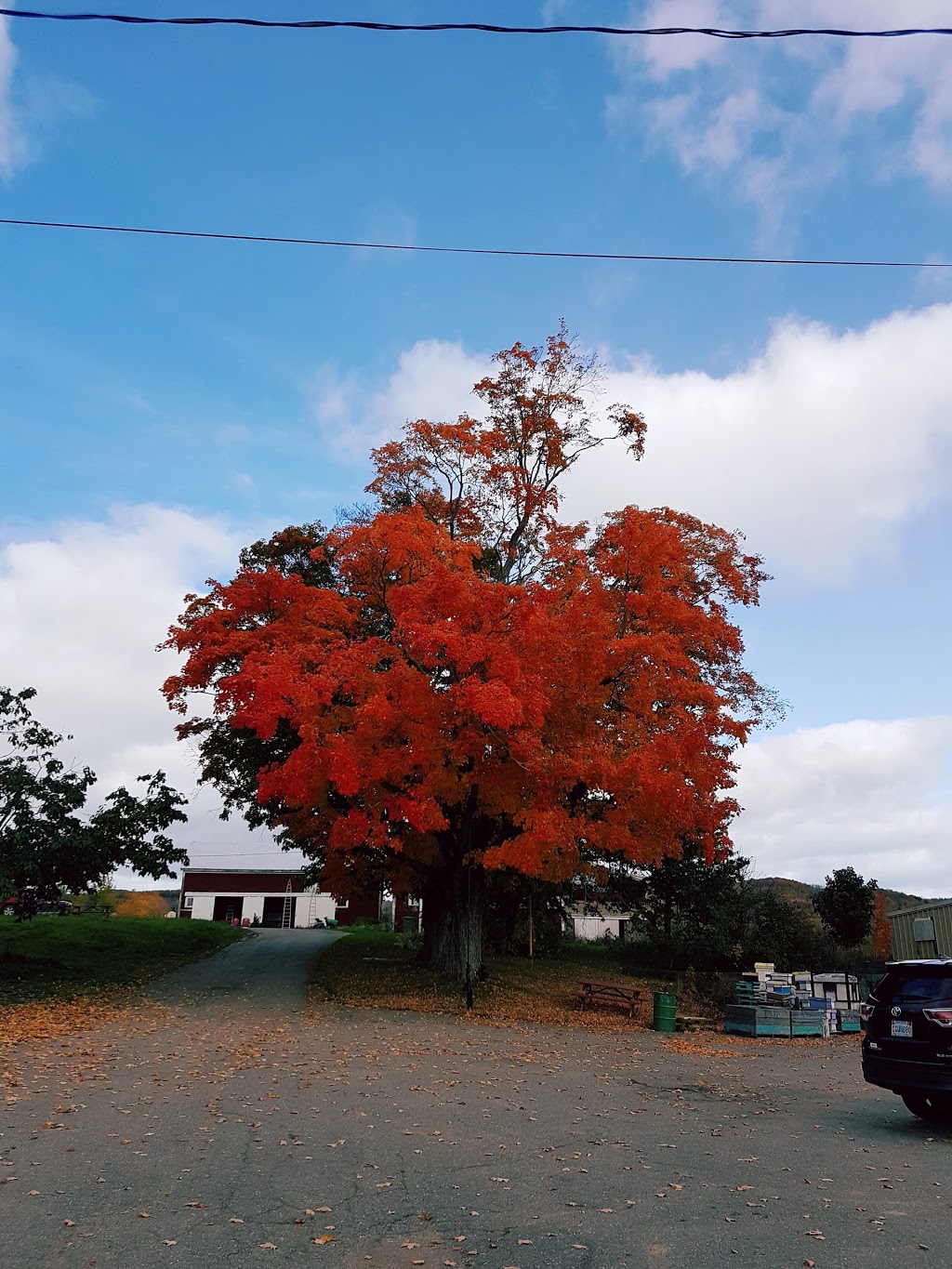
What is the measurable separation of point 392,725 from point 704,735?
6.39 meters

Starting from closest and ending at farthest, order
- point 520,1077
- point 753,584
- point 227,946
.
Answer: point 520,1077
point 753,584
point 227,946

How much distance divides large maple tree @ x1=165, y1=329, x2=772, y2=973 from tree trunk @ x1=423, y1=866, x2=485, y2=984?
7cm

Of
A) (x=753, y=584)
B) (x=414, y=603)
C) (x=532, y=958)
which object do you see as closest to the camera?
(x=414, y=603)

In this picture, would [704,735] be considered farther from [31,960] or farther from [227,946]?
[227,946]

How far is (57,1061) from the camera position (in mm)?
12211

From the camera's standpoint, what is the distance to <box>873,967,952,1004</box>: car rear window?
9281mm

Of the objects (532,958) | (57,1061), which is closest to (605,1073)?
(57,1061)

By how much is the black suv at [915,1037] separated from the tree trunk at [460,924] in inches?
516

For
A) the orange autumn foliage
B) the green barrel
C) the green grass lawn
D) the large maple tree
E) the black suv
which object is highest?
the large maple tree

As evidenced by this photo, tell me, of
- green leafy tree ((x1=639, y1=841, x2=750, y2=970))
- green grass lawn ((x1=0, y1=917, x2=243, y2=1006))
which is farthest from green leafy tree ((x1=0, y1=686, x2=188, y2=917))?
green leafy tree ((x1=639, y1=841, x2=750, y2=970))

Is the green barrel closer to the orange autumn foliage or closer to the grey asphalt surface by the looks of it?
the grey asphalt surface

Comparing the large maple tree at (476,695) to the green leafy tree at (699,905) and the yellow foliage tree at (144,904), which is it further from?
the yellow foliage tree at (144,904)

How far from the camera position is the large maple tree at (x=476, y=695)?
18.0 m

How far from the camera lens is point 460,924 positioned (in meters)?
22.9
